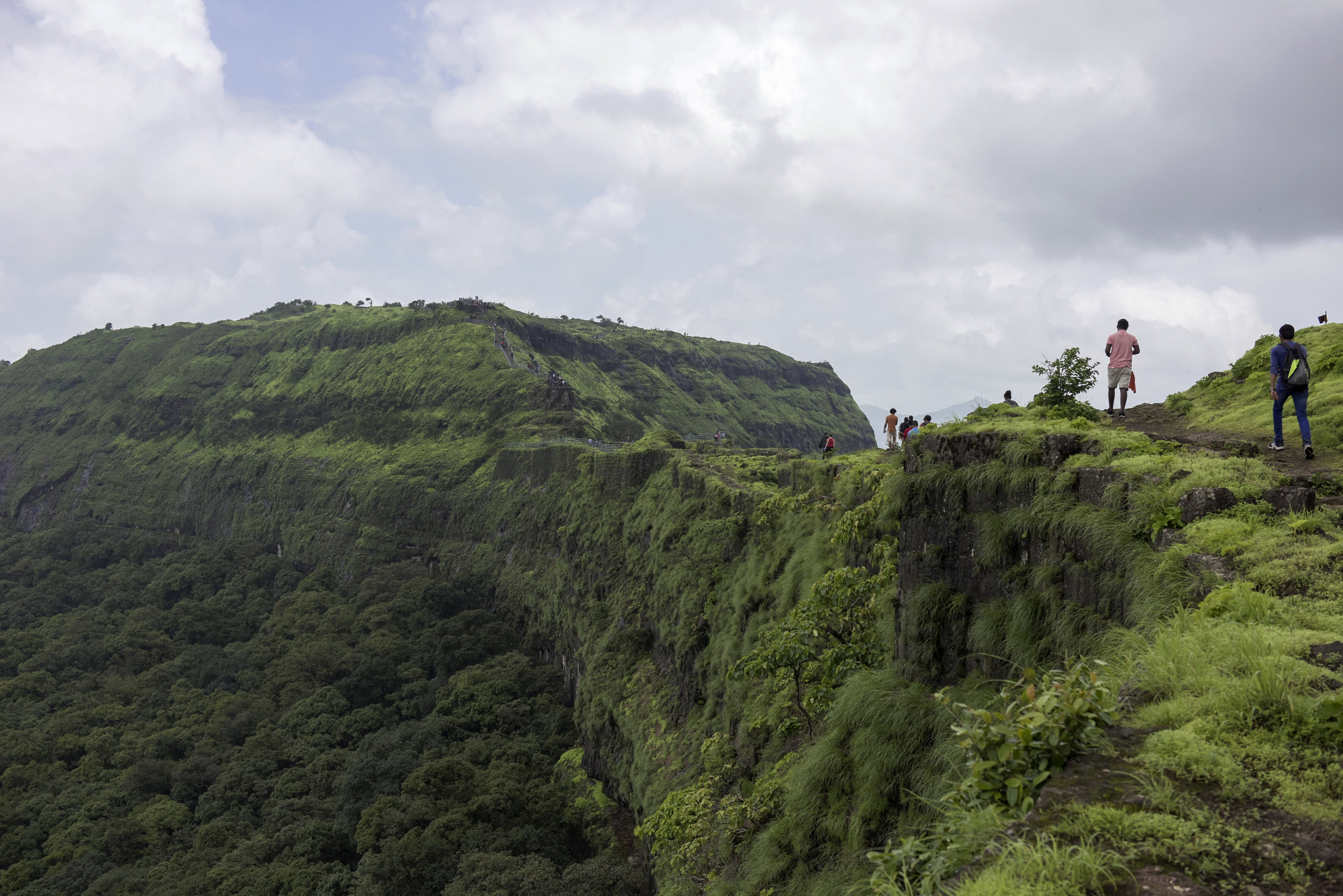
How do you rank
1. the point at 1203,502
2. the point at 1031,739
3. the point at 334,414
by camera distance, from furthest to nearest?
1. the point at 334,414
2. the point at 1203,502
3. the point at 1031,739

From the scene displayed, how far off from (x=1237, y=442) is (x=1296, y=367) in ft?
4.26

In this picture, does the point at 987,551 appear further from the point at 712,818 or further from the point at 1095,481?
the point at 712,818

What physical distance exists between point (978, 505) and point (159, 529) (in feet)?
318

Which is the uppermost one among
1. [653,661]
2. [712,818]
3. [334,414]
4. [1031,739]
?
[334,414]

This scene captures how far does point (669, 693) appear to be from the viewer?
967 inches

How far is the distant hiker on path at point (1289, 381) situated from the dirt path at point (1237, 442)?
6.2 inches

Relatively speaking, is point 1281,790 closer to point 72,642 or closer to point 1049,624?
point 1049,624

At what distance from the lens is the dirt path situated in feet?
27.4

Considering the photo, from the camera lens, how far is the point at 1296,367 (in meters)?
8.69

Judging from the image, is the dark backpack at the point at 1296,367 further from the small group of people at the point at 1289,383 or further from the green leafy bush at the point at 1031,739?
the green leafy bush at the point at 1031,739

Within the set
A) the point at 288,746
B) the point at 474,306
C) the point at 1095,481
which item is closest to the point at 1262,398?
the point at 1095,481

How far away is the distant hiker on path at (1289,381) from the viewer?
863 cm

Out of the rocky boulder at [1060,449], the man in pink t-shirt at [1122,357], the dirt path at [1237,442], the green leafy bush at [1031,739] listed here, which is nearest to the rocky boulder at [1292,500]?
the dirt path at [1237,442]

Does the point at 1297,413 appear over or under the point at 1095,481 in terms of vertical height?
over
